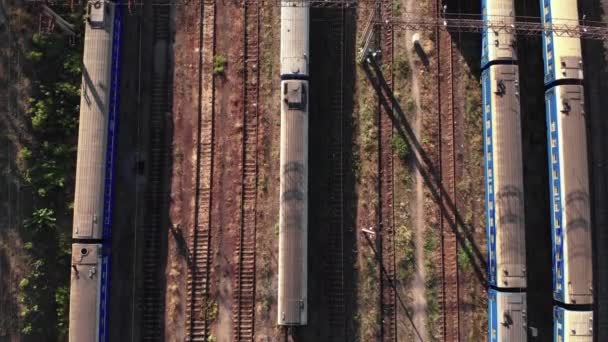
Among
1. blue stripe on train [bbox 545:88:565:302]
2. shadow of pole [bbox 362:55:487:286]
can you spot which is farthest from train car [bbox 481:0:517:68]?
shadow of pole [bbox 362:55:487:286]

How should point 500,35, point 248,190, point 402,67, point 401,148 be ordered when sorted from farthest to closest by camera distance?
point 402,67 → point 401,148 → point 248,190 → point 500,35

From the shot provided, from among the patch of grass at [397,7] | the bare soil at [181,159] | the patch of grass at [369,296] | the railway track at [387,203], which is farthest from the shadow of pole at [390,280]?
the patch of grass at [397,7]

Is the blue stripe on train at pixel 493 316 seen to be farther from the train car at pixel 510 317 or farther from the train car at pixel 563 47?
the train car at pixel 563 47

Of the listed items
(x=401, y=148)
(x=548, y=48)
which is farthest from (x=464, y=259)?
(x=548, y=48)

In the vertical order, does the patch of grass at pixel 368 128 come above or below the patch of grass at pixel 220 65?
below

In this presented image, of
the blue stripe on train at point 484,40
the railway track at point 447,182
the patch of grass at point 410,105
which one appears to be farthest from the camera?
the patch of grass at point 410,105

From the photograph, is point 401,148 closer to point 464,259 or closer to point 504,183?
point 504,183

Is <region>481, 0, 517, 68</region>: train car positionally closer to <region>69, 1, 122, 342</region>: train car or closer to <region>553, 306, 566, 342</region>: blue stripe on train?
<region>553, 306, 566, 342</region>: blue stripe on train
